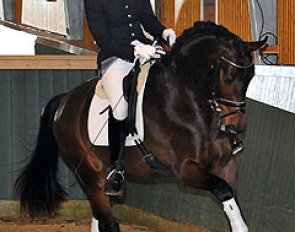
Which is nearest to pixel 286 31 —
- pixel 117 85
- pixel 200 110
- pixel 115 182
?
pixel 117 85

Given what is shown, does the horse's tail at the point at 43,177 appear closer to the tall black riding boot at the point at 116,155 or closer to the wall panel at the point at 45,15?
the tall black riding boot at the point at 116,155

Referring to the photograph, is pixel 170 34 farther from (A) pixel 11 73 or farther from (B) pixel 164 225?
(A) pixel 11 73

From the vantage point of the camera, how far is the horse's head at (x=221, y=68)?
4.35 metres

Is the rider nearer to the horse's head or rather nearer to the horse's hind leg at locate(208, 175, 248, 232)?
the horse's head

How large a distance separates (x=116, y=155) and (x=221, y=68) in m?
1.09

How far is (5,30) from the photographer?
12.3 m

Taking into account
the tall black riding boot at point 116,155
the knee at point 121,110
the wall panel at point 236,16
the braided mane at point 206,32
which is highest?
the wall panel at point 236,16

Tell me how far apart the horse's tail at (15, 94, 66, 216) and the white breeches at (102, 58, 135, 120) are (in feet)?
3.45

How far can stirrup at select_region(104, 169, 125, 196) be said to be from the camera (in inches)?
203

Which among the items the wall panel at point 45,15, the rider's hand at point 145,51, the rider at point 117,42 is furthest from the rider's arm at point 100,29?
the wall panel at point 45,15

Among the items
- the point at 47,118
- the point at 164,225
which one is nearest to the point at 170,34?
→ the point at 47,118

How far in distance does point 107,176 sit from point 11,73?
2.29 metres

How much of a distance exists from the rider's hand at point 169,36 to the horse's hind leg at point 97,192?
42.3 inches

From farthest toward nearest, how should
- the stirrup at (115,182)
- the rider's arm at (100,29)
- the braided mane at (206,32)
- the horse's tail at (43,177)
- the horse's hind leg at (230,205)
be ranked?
the horse's tail at (43,177), the stirrup at (115,182), the rider's arm at (100,29), the braided mane at (206,32), the horse's hind leg at (230,205)
